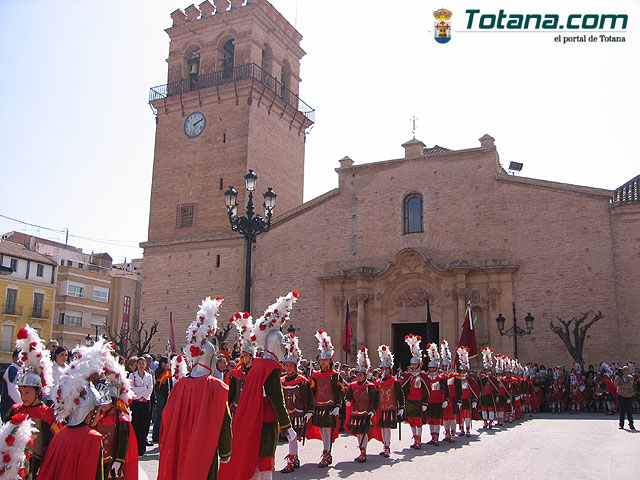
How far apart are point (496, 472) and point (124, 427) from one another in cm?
635

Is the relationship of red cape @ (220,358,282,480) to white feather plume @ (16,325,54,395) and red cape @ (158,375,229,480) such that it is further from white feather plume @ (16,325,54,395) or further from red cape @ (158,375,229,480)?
white feather plume @ (16,325,54,395)

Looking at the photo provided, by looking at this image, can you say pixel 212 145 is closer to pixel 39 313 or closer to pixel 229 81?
pixel 229 81

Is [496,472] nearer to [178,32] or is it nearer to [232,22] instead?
[232,22]

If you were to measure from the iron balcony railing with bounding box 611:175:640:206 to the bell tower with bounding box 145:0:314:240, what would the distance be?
16809 mm

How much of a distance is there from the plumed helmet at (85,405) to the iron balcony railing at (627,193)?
24.3m

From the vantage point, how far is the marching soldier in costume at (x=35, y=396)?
542 cm

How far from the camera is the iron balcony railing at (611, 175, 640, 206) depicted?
82.3ft

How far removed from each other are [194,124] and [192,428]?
3036 cm

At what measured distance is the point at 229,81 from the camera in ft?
111

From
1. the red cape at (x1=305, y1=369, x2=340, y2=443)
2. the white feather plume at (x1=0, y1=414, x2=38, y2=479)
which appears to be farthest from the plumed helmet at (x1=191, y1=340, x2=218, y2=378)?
the red cape at (x1=305, y1=369, x2=340, y2=443)

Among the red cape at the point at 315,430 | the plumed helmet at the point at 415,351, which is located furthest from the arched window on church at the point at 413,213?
the red cape at the point at 315,430

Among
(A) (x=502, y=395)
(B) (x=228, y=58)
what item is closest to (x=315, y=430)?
(A) (x=502, y=395)

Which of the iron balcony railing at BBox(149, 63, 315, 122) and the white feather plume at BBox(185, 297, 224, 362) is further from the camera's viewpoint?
the iron balcony railing at BBox(149, 63, 315, 122)

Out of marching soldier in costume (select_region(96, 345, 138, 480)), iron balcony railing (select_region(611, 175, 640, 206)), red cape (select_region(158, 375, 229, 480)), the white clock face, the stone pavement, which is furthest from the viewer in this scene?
the white clock face
